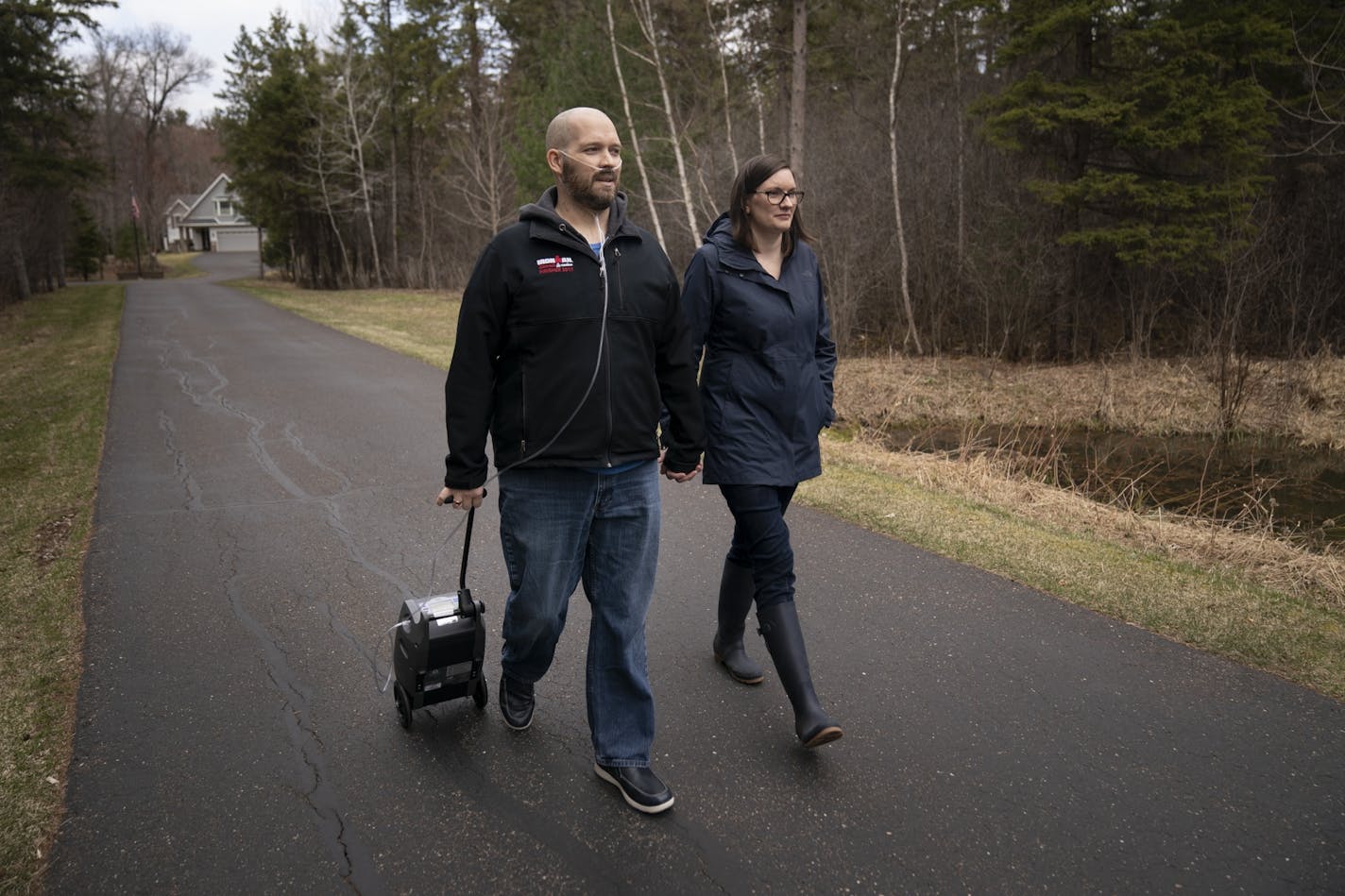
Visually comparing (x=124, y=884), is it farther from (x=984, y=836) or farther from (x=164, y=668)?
(x=984, y=836)

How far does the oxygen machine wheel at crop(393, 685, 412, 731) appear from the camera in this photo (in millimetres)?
3352

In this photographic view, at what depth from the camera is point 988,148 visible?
19.6 m

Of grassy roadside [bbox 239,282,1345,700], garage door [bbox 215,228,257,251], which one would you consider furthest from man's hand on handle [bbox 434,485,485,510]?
garage door [bbox 215,228,257,251]

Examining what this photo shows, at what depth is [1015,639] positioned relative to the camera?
4.30 m

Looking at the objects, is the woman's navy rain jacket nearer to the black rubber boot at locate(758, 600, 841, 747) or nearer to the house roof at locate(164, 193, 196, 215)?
the black rubber boot at locate(758, 600, 841, 747)

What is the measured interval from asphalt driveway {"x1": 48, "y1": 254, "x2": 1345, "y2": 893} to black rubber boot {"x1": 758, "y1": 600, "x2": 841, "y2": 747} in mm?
165

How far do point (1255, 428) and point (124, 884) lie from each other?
13901 millimetres

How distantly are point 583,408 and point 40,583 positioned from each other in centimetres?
393

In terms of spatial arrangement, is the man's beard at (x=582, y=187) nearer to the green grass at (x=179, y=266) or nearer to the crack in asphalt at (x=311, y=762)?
the crack in asphalt at (x=311, y=762)


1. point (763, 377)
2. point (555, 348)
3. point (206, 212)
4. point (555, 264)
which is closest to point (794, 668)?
point (763, 377)

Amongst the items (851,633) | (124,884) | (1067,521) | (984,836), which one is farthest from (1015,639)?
(124,884)

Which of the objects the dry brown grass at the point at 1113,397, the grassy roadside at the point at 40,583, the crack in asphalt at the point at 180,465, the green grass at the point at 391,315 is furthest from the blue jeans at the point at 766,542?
the green grass at the point at 391,315

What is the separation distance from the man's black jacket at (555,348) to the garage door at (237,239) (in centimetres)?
9261

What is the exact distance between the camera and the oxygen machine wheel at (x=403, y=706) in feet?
11.0
